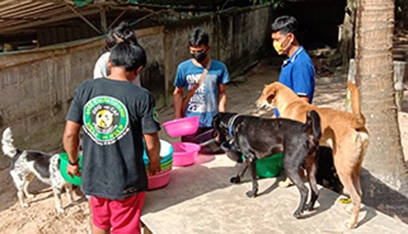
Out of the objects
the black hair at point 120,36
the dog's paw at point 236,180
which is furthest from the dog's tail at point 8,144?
the dog's paw at point 236,180

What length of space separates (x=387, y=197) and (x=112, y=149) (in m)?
3.76

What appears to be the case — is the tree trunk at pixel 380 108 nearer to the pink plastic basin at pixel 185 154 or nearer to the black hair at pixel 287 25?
the black hair at pixel 287 25

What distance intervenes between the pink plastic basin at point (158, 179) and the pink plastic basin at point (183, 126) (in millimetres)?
618

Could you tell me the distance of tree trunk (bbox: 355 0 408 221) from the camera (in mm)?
4539

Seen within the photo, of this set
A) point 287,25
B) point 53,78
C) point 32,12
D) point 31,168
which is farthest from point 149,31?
point 287,25

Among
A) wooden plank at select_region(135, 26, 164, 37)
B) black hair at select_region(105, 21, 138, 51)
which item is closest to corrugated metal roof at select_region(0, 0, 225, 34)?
wooden plank at select_region(135, 26, 164, 37)

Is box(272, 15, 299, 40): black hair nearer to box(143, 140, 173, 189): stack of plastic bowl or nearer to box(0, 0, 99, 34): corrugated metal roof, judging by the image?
box(143, 140, 173, 189): stack of plastic bowl

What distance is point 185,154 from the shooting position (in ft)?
13.3

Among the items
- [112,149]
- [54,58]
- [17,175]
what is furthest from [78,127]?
[54,58]

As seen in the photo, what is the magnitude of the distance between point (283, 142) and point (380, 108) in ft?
6.81

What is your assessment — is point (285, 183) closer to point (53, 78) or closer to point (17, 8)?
point (53, 78)

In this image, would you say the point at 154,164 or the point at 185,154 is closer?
→ the point at 154,164

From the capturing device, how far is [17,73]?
630 cm

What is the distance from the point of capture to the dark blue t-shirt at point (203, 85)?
430 cm
